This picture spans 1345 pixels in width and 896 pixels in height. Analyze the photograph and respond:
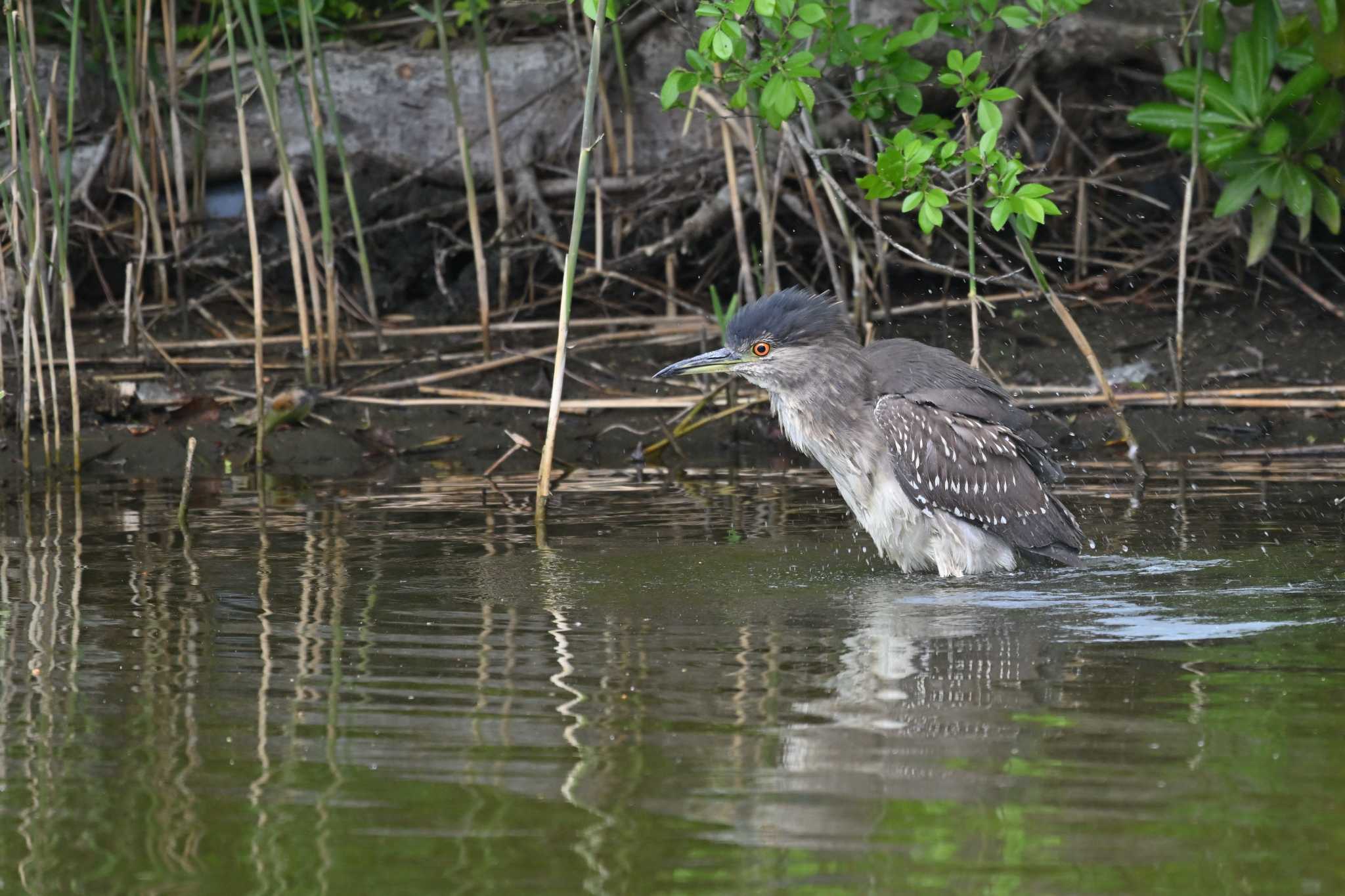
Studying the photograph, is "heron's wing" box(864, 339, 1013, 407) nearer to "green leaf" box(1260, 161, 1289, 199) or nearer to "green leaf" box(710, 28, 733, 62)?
"green leaf" box(710, 28, 733, 62)

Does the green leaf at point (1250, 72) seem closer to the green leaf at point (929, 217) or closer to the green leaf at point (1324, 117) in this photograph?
the green leaf at point (1324, 117)

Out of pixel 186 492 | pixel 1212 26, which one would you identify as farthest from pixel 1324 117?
pixel 186 492


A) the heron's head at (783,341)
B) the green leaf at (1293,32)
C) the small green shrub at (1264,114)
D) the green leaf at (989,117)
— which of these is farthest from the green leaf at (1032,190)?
the green leaf at (1293,32)

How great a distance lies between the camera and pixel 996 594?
19.0 ft

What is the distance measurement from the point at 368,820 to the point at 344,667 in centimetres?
139

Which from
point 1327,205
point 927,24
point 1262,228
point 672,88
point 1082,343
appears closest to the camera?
point 672,88

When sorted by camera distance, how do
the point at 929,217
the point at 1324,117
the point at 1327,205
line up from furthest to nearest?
the point at 1327,205
the point at 1324,117
the point at 929,217

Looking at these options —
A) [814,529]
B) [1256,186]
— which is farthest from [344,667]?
[1256,186]

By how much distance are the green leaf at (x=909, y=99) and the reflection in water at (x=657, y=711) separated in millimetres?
2066

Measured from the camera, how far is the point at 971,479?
6445mm

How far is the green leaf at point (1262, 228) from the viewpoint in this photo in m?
9.62

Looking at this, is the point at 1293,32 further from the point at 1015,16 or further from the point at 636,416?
the point at 636,416

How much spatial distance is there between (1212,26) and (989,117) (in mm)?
3005

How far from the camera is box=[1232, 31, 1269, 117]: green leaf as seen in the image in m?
9.19
